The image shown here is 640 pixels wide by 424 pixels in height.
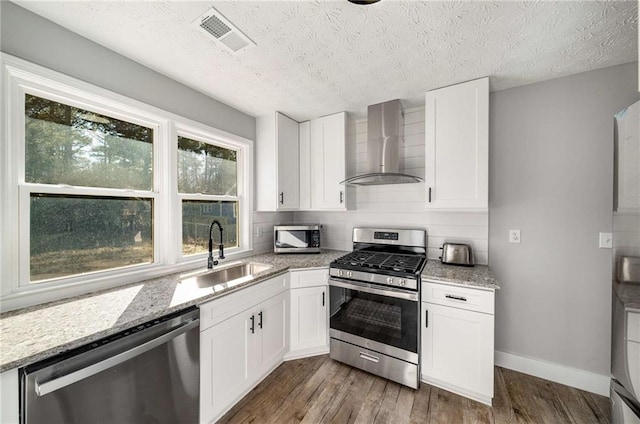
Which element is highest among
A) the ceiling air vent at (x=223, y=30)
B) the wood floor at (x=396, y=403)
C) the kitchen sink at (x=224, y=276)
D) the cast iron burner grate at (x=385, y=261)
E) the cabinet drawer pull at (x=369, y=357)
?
the ceiling air vent at (x=223, y=30)

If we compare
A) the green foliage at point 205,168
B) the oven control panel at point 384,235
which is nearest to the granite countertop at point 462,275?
the oven control panel at point 384,235

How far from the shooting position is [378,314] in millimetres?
2027

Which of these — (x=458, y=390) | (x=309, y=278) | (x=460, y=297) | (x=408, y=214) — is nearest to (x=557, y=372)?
(x=458, y=390)

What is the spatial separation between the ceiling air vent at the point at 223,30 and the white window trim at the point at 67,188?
0.79 m

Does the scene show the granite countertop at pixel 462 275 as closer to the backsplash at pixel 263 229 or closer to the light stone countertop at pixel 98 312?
the light stone countertop at pixel 98 312

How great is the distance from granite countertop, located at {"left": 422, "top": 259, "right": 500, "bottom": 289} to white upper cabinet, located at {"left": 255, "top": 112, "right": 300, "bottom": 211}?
1629 mm

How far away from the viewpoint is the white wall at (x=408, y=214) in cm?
228

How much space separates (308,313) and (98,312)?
1533 millimetres

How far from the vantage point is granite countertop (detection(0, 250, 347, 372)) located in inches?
35.8

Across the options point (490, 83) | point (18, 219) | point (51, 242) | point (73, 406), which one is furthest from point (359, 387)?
point (490, 83)

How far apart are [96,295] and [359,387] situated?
198 centimetres

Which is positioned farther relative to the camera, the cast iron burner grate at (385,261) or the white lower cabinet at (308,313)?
the white lower cabinet at (308,313)

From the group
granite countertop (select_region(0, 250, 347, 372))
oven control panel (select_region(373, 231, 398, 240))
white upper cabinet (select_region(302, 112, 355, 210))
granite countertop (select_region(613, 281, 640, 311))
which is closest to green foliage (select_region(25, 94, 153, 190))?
granite countertop (select_region(0, 250, 347, 372))

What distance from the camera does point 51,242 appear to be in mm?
1404
